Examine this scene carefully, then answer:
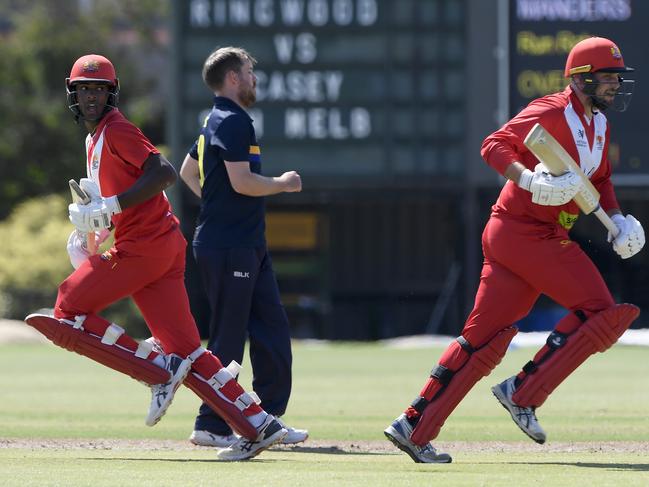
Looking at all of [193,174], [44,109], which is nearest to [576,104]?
[193,174]

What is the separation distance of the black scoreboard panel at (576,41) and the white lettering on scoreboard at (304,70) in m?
1.77

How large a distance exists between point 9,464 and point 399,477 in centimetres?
176

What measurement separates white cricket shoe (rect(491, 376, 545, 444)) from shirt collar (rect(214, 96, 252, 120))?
2003mm

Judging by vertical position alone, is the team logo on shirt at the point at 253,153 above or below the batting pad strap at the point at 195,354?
above

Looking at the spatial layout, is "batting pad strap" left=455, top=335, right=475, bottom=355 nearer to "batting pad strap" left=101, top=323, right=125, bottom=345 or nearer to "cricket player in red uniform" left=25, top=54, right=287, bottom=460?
"cricket player in red uniform" left=25, top=54, right=287, bottom=460

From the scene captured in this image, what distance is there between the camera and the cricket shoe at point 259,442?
7672 millimetres

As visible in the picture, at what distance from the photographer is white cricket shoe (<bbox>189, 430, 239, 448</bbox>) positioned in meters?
8.48

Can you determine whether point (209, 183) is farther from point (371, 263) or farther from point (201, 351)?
point (371, 263)

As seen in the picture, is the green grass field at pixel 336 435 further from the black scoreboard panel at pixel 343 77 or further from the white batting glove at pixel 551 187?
the black scoreboard panel at pixel 343 77

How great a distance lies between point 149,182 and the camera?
7500mm

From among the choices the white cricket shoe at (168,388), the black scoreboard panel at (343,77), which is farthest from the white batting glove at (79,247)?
the black scoreboard panel at (343,77)

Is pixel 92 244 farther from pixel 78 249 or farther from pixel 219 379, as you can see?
pixel 219 379

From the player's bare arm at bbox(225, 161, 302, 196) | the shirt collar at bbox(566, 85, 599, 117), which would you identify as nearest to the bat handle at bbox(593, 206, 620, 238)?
the shirt collar at bbox(566, 85, 599, 117)

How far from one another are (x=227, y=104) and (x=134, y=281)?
4.07 feet
